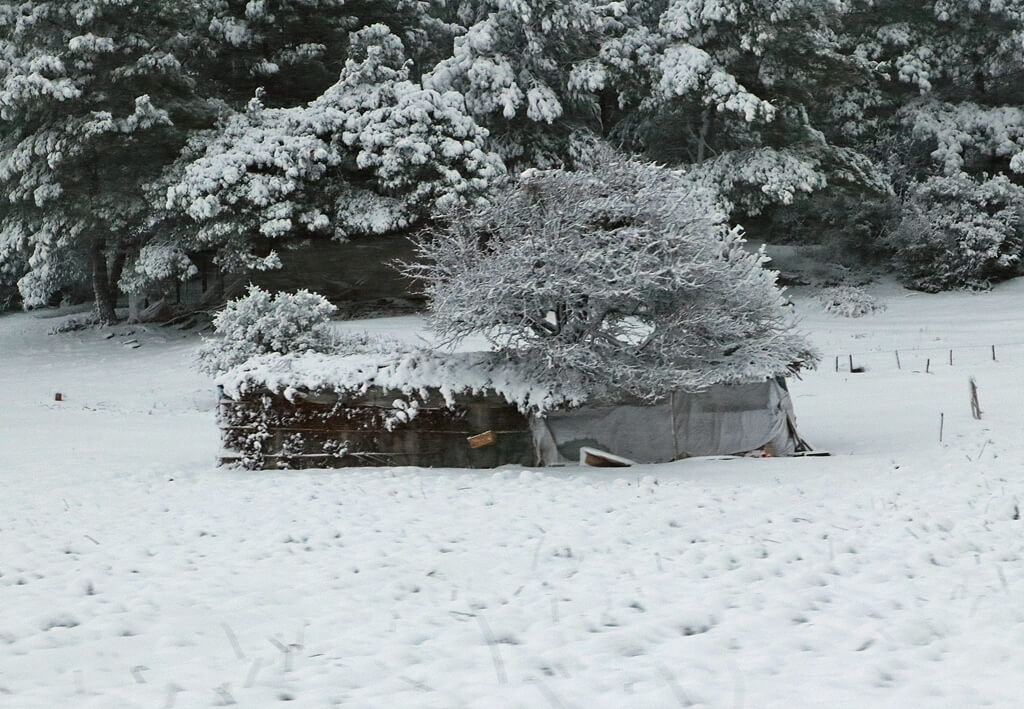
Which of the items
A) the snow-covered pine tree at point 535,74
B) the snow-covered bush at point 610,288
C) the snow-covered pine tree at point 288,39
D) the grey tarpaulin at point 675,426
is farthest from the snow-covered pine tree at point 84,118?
the grey tarpaulin at point 675,426

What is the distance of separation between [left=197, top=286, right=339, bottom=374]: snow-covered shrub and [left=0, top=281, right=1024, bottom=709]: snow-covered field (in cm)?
348

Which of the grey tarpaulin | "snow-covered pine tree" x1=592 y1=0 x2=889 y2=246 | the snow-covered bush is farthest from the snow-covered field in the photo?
"snow-covered pine tree" x1=592 y1=0 x2=889 y2=246

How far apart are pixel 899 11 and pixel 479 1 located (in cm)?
1538

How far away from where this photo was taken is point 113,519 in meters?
7.94

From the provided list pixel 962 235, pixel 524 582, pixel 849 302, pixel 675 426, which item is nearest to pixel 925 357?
pixel 849 302

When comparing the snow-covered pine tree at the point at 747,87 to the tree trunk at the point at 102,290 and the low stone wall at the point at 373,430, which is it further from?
the low stone wall at the point at 373,430

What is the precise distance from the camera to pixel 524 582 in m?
5.83

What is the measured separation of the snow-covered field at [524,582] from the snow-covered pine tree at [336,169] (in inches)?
504

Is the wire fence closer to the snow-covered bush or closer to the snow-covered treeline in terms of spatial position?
the snow-covered treeline

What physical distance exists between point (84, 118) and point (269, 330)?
45.2 ft

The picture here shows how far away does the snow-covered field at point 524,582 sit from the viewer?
4211mm

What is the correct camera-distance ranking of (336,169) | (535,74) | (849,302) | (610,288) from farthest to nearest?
1. (535,74)
2. (849,302)
3. (336,169)
4. (610,288)

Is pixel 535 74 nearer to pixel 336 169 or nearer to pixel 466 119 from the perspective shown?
pixel 466 119

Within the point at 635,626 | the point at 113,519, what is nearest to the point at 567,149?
the point at 113,519
